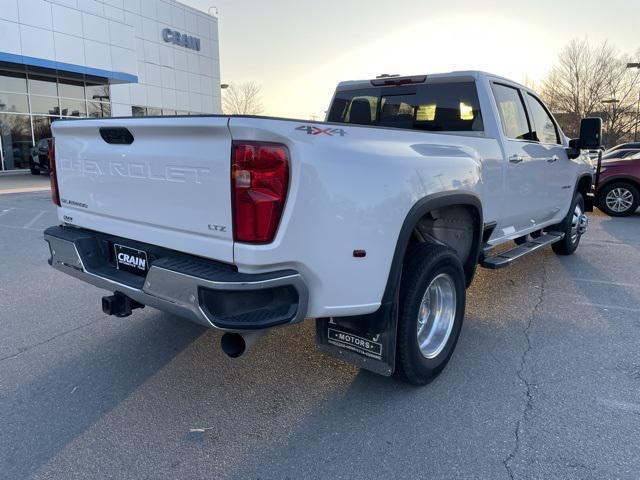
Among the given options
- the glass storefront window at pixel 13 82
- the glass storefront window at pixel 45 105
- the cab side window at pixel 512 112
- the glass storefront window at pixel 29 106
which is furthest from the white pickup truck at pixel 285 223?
the glass storefront window at pixel 45 105

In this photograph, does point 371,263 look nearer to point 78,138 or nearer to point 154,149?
point 154,149

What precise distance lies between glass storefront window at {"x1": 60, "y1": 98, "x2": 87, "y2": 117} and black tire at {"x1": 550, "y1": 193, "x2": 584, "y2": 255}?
2231 centimetres

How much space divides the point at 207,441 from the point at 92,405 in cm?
86

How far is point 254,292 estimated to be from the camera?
89.8 inches

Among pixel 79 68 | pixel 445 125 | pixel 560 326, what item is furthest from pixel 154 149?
pixel 79 68

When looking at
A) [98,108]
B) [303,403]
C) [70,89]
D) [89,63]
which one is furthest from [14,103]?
[303,403]

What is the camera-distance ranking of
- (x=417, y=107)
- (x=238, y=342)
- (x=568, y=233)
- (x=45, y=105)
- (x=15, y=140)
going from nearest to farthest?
1. (x=238, y=342)
2. (x=417, y=107)
3. (x=568, y=233)
4. (x=15, y=140)
5. (x=45, y=105)

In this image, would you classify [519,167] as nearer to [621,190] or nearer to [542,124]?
[542,124]

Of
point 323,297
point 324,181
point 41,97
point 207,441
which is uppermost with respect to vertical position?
point 41,97

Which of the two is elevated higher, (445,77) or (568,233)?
(445,77)

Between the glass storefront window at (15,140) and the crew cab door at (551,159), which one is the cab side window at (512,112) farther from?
the glass storefront window at (15,140)

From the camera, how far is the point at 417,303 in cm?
299

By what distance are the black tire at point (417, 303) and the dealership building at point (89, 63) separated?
21.3m

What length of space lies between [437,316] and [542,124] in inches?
125
